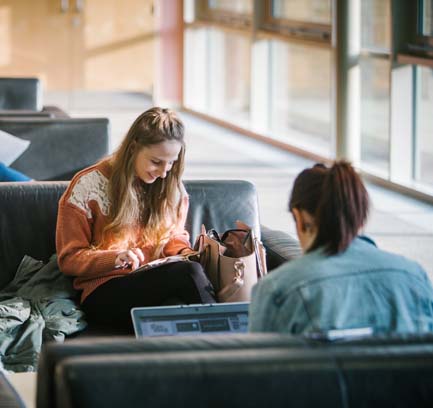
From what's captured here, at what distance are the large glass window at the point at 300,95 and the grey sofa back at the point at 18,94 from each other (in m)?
2.72

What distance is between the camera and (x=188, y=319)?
275 cm

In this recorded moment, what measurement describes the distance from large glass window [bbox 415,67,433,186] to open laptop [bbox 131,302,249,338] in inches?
183

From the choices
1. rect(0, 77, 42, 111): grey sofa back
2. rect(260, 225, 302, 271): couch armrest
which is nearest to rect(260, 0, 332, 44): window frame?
rect(0, 77, 42, 111): grey sofa back

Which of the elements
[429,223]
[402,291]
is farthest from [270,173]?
[402,291]

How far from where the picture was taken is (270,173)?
8.29m

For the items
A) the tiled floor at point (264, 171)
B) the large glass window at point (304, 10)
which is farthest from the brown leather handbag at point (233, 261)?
the large glass window at point (304, 10)

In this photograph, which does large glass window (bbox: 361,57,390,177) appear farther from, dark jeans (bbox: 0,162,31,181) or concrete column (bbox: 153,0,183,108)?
concrete column (bbox: 153,0,183,108)

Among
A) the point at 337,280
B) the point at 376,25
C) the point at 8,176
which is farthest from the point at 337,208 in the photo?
the point at 376,25

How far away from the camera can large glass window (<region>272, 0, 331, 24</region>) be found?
9152 millimetres

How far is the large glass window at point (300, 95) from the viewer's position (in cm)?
983

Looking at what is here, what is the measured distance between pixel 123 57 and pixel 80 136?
6723 mm

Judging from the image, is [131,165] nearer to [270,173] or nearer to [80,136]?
[80,136]

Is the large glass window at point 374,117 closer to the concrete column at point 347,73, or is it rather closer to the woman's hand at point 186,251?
the concrete column at point 347,73

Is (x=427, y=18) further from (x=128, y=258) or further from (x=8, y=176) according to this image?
(x=128, y=258)
